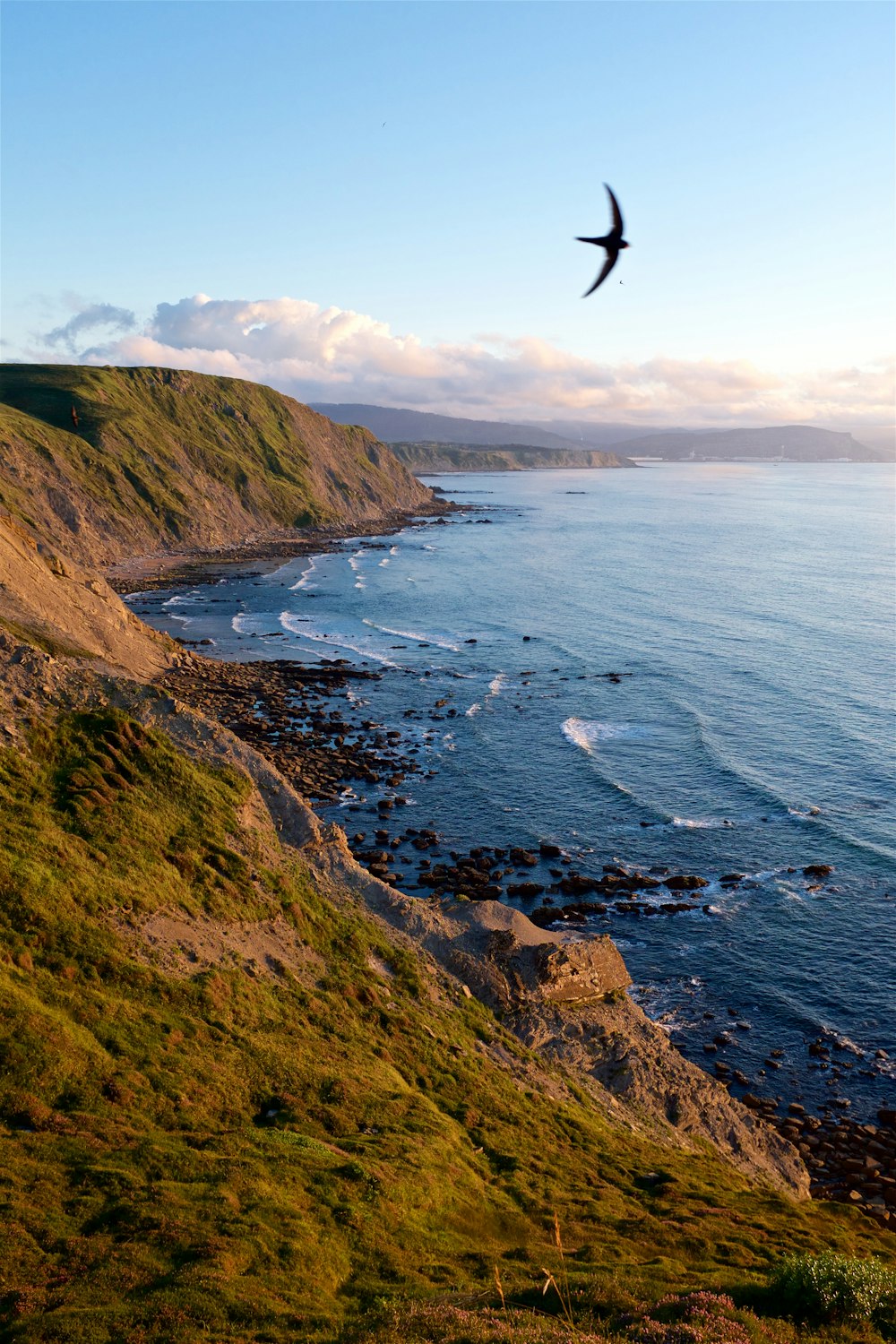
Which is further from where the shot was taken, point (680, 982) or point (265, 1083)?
point (680, 982)

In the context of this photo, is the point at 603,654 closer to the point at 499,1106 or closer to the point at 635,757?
Result: the point at 635,757

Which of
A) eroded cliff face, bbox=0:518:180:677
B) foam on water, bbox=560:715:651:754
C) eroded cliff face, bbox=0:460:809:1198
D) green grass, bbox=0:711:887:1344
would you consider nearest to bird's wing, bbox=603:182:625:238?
green grass, bbox=0:711:887:1344

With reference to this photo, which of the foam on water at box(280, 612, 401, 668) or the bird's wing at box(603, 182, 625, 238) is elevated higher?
the bird's wing at box(603, 182, 625, 238)

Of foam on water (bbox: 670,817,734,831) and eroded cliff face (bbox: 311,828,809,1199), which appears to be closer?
eroded cliff face (bbox: 311,828,809,1199)

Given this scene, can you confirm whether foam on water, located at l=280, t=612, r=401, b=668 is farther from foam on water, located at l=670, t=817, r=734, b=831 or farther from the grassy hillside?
foam on water, located at l=670, t=817, r=734, b=831

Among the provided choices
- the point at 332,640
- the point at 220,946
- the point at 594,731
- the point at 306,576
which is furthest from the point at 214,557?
the point at 220,946

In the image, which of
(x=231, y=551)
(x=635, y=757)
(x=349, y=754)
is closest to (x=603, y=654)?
(x=635, y=757)

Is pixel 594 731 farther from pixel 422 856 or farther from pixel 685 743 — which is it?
pixel 422 856
